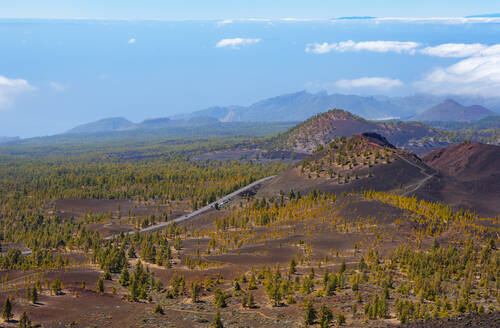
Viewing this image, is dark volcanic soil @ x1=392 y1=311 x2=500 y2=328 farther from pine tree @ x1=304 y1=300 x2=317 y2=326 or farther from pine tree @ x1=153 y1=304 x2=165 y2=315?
pine tree @ x1=153 y1=304 x2=165 y2=315

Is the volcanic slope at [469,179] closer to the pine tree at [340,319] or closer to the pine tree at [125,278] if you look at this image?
the pine tree at [340,319]

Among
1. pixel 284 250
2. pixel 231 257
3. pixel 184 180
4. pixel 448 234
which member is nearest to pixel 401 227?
pixel 448 234

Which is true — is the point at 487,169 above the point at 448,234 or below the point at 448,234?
above

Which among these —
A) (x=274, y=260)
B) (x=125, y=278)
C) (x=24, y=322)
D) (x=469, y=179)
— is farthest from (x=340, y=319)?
(x=469, y=179)

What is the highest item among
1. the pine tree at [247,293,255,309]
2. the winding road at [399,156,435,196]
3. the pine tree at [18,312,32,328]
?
the winding road at [399,156,435,196]

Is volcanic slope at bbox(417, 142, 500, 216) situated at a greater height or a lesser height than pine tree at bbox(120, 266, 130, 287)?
greater

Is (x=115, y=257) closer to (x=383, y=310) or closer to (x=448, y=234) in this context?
(x=383, y=310)

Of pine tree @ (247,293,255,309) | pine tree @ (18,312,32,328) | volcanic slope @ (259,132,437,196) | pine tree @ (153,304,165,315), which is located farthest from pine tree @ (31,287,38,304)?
volcanic slope @ (259,132,437,196)
